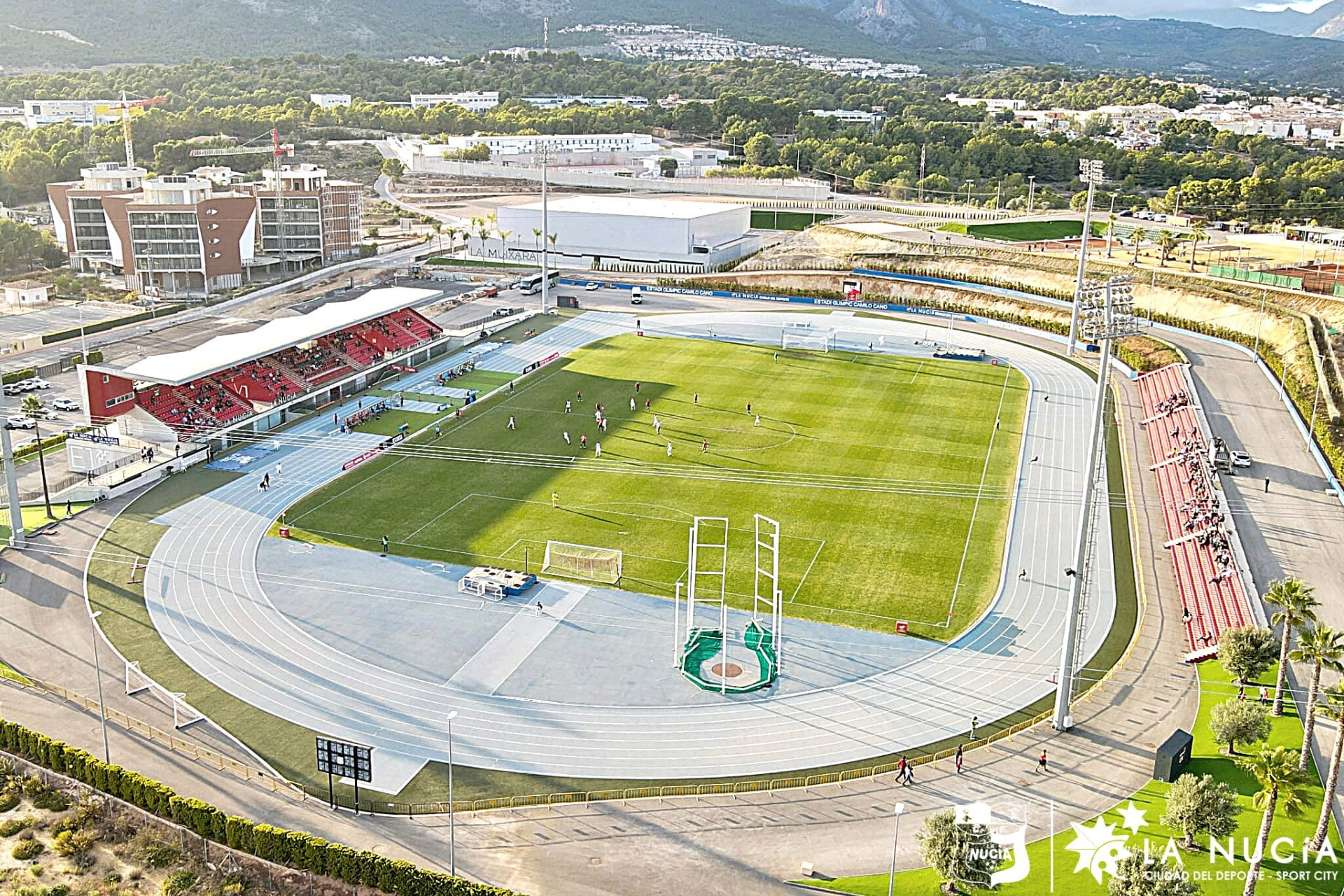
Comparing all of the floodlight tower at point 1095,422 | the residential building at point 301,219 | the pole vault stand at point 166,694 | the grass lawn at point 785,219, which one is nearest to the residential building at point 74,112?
the residential building at point 301,219

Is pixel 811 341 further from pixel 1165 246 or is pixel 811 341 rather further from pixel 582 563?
pixel 582 563

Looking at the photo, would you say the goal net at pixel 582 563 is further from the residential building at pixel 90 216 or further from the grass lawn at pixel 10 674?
the residential building at pixel 90 216

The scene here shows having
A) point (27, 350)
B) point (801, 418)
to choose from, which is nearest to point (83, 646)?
point (801, 418)

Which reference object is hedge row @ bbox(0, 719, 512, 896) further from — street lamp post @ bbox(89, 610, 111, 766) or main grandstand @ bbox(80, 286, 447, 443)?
main grandstand @ bbox(80, 286, 447, 443)

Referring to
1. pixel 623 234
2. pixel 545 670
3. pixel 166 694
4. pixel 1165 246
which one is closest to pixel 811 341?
pixel 623 234

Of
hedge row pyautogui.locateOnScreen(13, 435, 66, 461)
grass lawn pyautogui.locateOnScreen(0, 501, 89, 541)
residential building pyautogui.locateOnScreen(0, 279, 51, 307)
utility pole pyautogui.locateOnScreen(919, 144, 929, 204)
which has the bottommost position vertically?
grass lawn pyautogui.locateOnScreen(0, 501, 89, 541)

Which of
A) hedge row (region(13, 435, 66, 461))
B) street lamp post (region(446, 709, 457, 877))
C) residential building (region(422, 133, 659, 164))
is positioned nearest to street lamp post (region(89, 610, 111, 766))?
street lamp post (region(446, 709, 457, 877))
